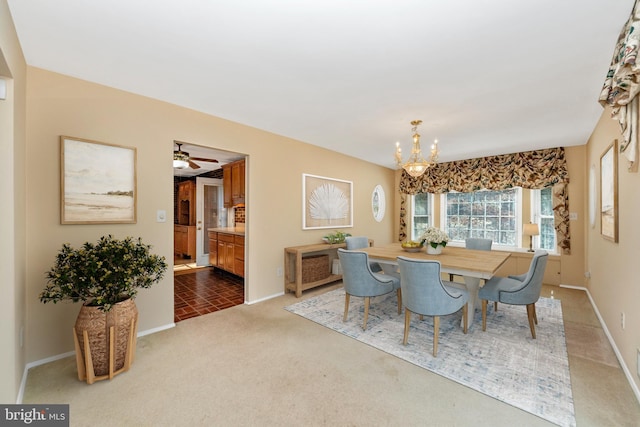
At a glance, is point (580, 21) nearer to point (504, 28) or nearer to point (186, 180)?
point (504, 28)

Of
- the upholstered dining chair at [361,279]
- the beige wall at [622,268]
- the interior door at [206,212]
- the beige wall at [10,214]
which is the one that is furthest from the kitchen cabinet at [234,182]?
the beige wall at [622,268]

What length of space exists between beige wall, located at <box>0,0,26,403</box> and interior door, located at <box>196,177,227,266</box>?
4.43m

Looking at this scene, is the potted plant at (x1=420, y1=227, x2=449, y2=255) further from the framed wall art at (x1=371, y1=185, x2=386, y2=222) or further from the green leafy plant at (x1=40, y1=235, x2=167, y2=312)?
the green leafy plant at (x1=40, y1=235, x2=167, y2=312)

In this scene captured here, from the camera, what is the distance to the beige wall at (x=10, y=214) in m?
1.53

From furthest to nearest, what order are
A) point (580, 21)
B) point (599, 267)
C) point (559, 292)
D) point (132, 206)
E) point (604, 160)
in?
point (559, 292)
point (599, 267)
point (604, 160)
point (132, 206)
point (580, 21)

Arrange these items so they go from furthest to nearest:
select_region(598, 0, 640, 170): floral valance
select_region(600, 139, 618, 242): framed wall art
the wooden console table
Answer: the wooden console table, select_region(600, 139, 618, 242): framed wall art, select_region(598, 0, 640, 170): floral valance

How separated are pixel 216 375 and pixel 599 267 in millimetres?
4311

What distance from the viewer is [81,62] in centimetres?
211

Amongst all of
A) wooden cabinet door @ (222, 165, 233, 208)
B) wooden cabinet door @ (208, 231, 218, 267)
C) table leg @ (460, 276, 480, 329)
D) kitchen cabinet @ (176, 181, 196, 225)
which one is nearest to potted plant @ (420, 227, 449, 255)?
table leg @ (460, 276, 480, 329)

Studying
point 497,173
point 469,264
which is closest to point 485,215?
point 497,173

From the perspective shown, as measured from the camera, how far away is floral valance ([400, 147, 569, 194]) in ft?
15.0

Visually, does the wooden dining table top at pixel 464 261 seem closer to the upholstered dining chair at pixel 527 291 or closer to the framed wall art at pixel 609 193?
the upholstered dining chair at pixel 527 291

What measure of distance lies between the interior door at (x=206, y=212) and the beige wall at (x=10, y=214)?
443cm

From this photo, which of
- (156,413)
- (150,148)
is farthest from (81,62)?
(156,413)
